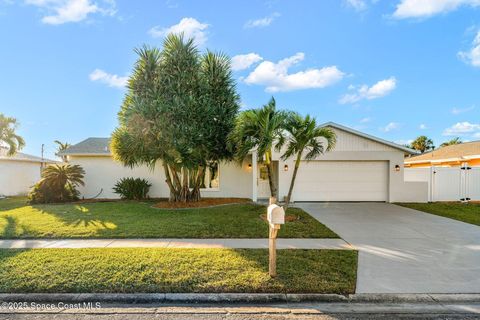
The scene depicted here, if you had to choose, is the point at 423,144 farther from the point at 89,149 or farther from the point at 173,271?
the point at 173,271

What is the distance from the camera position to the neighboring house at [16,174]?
16.1 m

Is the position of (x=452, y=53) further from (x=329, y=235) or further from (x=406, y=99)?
(x=329, y=235)

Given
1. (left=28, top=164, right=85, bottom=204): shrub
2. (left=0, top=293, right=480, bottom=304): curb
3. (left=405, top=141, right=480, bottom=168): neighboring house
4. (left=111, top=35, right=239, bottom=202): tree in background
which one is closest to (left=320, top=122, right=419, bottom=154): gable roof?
(left=111, top=35, right=239, bottom=202): tree in background

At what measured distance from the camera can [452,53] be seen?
1259 cm

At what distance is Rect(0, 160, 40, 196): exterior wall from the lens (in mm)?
16062

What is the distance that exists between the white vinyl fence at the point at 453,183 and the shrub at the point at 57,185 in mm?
18808

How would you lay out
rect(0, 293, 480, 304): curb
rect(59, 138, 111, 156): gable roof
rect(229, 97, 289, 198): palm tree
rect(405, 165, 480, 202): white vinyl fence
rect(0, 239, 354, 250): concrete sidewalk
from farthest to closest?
rect(59, 138, 111, 156): gable roof
rect(405, 165, 480, 202): white vinyl fence
rect(229, 97, 289, 198): palm tree
rect(0, 239, 354, 250): concrete sidewalk
rect(0, 293, 480, 304): curb

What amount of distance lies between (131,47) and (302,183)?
1032cm

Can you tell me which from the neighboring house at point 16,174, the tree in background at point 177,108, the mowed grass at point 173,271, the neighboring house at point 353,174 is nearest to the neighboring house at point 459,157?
the neighboring house at point 353,174

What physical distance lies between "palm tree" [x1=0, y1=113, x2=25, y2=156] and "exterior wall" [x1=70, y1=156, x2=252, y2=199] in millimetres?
7175

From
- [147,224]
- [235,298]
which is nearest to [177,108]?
[147,224]

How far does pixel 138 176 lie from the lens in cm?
1384

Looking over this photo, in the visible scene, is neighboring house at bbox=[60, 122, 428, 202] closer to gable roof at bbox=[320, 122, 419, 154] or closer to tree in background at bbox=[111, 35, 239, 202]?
gable roof at bbox=[320, 122, 419, 154]

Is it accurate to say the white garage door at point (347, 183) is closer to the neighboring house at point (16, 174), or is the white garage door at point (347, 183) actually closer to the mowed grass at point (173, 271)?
the mowed grass at point (173, 271)
